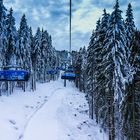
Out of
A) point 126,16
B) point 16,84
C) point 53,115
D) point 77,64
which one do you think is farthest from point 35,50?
point 126,16

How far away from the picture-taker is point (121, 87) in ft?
109

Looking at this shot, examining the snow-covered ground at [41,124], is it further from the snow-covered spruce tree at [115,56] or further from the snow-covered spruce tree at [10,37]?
the snow-covered spruce tree at [10,37]

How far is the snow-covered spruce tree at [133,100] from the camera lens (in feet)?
97.0

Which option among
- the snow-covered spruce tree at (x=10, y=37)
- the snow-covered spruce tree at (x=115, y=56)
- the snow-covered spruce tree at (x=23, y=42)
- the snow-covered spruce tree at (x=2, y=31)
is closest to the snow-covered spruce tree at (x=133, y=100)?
the snow-covered spruce tree at (x=115, y=56)

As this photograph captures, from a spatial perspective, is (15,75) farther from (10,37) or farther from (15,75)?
(10,37)

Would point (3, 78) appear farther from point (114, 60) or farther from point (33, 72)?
point (33, 72)

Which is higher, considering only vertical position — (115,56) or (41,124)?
(115,56)

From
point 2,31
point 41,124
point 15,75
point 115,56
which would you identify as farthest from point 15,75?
point 2,31

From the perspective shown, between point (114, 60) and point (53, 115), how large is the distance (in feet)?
54.6

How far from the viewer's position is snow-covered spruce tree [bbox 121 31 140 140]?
1164 inches

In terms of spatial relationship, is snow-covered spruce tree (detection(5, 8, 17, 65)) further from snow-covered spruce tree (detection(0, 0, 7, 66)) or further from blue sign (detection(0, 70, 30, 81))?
blue sign (detection(0, 70, 30, 81))

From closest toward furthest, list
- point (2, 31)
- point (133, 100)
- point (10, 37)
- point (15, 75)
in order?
point (133, 100) → point (15, 75) → point (2, 31) → point (10, 37)

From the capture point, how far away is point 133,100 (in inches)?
1176

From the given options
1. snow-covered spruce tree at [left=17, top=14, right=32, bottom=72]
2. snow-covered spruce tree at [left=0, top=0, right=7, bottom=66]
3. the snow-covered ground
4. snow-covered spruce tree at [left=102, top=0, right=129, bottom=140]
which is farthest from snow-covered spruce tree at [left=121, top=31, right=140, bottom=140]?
snow-covered spruce tree at [left=17, top=14, right=32, bottom=72]
